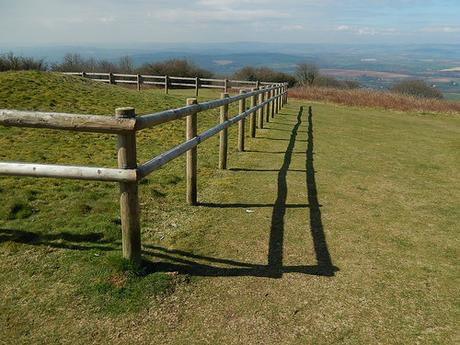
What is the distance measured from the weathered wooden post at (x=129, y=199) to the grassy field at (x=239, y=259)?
0.50 ft

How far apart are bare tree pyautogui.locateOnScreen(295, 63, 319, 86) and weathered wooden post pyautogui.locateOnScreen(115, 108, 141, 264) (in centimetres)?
5955

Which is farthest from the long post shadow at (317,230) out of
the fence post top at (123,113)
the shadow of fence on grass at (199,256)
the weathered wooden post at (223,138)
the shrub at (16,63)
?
the shrub at (16,63)

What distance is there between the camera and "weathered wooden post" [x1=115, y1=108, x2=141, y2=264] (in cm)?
309

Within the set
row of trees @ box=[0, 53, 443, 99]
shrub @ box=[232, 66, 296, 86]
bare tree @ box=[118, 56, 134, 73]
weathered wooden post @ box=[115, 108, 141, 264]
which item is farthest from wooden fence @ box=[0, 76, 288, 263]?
shrub @ box=[232, 66, 296, 86]

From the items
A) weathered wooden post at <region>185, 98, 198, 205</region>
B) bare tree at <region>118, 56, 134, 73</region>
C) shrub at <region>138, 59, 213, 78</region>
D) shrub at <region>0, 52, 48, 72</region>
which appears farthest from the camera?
bare tree at <region>118, 56, 134, 73</region>

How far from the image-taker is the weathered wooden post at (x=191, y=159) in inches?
198

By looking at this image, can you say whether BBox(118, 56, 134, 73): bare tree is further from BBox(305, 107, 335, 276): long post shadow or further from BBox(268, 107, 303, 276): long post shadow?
BBox(305, 107, 335, 276): long post shadow

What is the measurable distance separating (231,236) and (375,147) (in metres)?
7.35

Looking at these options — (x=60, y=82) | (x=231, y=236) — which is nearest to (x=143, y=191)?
(x=231, y=236)

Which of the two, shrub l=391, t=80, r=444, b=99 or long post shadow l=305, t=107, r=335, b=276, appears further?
shrub l=391, t=80, r=444, b=99

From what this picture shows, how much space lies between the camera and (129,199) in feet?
10.7

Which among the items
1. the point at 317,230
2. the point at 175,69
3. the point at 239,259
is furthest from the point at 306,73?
the point at 239,259

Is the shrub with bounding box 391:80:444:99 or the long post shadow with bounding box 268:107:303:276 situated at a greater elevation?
the long post shadow with bounding box 268:107:303:276

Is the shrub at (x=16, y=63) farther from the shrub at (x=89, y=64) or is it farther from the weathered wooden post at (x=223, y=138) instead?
the weathered wooden post at (x=223, y=138)
